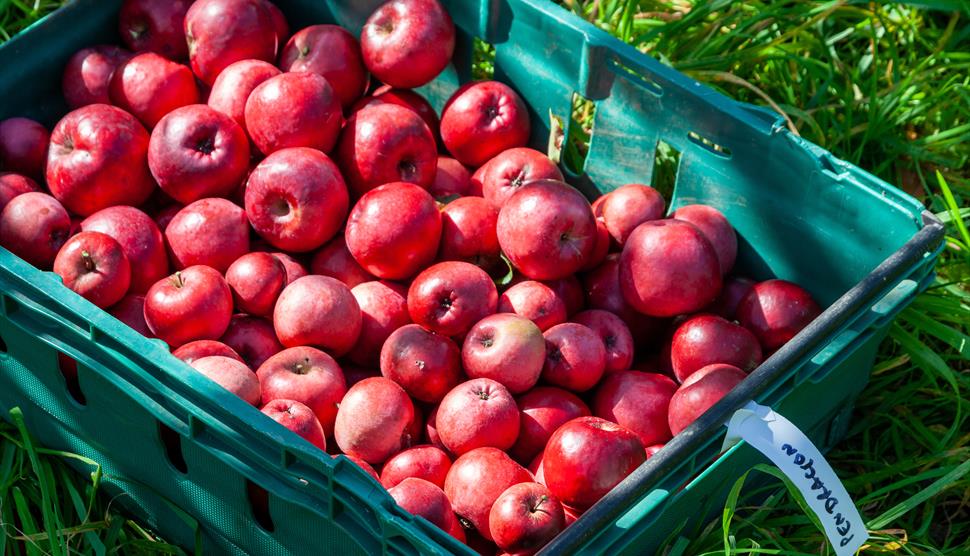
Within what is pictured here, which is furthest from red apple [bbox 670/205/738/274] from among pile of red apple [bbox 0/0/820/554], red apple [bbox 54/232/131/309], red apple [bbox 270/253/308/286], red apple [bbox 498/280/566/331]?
red apple [bbox 54/232/131/309]

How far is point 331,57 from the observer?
3.47 metres

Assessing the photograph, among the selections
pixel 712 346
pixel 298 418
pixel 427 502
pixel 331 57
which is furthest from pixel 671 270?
pixel 331 57

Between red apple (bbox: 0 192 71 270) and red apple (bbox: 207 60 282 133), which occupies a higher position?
red apple (bbox: 207 60 282 133)

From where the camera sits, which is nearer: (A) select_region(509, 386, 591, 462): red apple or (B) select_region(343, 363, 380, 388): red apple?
(A) select_region(509, 386, 591, 462): red apple

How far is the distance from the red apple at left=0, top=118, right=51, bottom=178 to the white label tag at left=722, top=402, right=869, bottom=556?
2.20 m

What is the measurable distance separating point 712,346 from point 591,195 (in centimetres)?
93

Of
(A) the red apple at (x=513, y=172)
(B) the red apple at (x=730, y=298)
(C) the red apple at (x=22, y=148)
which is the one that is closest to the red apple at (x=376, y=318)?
(A) the red apple at (x=513, y=172)

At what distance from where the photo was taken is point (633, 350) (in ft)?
10.0

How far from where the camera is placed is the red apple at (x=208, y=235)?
3.05 meters

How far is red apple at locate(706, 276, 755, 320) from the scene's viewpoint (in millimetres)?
3168

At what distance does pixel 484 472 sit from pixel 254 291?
859 millimetres

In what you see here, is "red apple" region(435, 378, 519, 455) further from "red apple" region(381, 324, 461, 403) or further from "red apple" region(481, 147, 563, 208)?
"red apple" region(481, 147, 563, 208)

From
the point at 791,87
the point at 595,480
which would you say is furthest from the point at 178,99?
the point at 791,87

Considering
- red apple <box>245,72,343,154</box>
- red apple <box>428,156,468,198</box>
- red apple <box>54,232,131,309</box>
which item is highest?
red apple <box>245,72,343,154</box>
